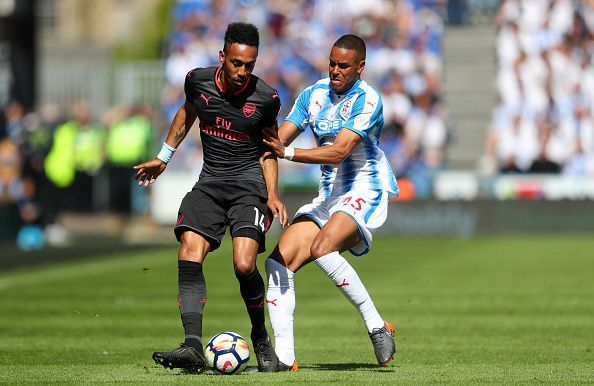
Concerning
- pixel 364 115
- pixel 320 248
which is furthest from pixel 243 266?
pixel 364 115

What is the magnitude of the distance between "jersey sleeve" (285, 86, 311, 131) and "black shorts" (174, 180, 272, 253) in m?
0.56

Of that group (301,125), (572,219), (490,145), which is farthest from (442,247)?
(301,125)

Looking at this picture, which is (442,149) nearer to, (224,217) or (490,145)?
(490,145)

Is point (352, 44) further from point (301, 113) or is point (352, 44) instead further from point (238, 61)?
point (238, 61)

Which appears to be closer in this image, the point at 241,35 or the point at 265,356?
the point at 241,35

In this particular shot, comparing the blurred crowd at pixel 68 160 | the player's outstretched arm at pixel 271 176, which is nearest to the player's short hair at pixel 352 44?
the player's outstretched arm at pixel 271 176

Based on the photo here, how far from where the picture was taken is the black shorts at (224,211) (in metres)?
8.29

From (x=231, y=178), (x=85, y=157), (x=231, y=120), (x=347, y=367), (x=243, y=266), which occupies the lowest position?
(x=85, y=157)

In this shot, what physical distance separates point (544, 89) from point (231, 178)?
2012 cm

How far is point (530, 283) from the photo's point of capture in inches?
626

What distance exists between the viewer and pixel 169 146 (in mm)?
8664

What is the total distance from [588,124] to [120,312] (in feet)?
54.6

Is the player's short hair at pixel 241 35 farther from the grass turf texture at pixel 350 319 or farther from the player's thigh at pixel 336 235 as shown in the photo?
the grass turf texture at pixel 350 319

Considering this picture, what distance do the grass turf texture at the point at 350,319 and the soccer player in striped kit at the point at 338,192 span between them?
0.40m
